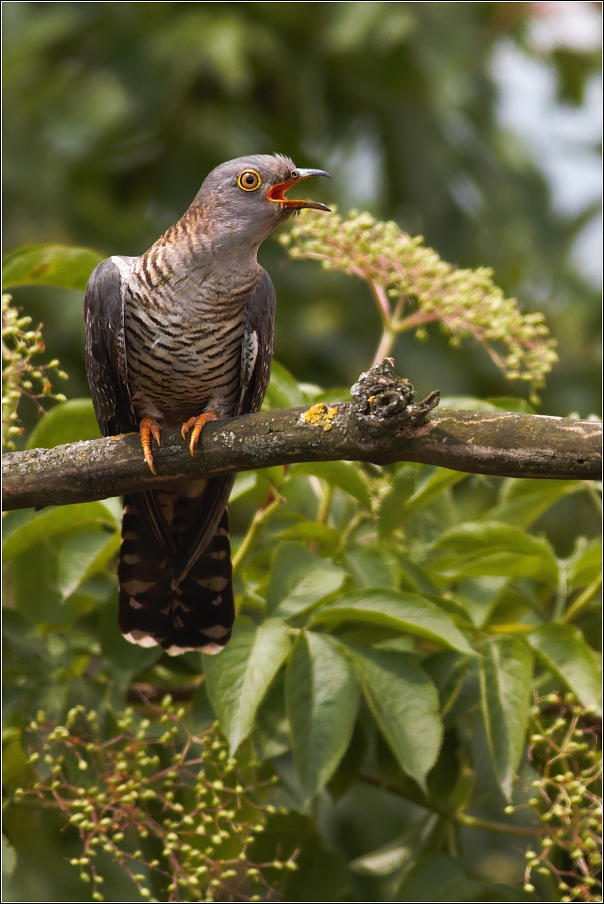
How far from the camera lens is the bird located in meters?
2.54

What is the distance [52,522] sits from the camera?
2.37 m

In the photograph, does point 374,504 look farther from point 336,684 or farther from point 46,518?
point 46,518

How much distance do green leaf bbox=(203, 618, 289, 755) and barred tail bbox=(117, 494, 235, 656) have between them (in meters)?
A: 0.08

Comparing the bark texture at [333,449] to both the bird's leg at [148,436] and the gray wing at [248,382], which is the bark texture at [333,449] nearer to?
the bird's leg at [148,436]

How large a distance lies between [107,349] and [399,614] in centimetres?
108

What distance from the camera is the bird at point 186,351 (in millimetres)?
2541

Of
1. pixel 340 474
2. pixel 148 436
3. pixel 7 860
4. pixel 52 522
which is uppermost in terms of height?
pixel 148 436

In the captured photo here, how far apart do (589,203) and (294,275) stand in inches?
91.2

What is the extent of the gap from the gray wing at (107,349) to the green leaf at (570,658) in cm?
125

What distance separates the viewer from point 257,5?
211 inches

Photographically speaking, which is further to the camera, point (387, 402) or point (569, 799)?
point (569, 799)

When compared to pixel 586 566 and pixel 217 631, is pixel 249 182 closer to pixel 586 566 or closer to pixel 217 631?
pixel 217 631

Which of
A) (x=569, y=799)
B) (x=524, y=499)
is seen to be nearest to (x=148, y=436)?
(x=524, y=499)

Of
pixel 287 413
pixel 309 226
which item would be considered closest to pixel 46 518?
pixel 287 413
